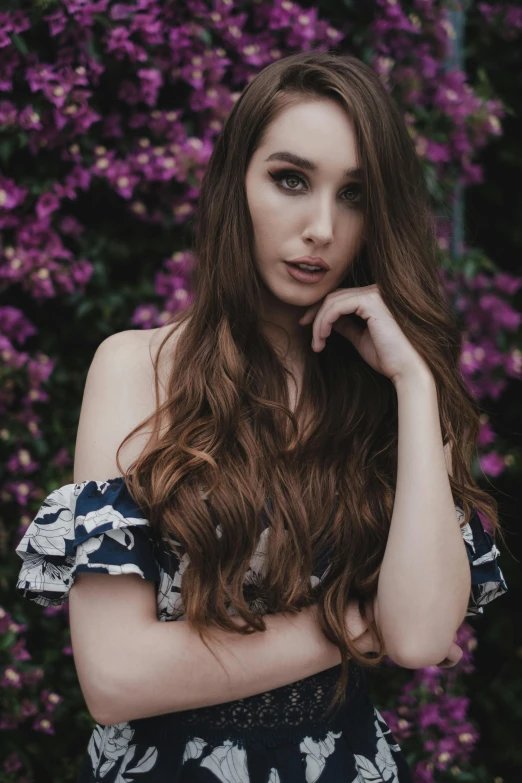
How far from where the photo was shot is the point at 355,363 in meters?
1.74

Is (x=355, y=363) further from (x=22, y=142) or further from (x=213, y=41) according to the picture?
(x=213, y=41)

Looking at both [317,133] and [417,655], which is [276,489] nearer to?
[417,655]

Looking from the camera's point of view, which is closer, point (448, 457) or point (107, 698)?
point (107, 698)

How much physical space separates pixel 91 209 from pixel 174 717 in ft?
5.31

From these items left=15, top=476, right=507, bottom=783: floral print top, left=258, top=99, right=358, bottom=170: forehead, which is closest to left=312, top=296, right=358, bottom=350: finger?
left=258, top=99, right=358, bottom=170: forehead

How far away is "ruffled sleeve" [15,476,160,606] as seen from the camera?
51.6 inches

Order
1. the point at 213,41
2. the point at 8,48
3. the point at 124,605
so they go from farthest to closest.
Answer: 1. the point at 213,41
2. the point at 8,48
3. the point at 124,605

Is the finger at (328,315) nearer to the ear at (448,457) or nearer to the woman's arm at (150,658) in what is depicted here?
the ear at (448,457)

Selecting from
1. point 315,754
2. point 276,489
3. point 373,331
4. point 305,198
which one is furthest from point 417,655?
point 305,198

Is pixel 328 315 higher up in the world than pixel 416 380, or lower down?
higher up

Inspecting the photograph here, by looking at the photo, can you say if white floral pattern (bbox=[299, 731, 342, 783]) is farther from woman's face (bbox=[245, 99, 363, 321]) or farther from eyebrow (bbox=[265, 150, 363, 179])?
eyebrow (bbox=[265, 150, 363, 179])

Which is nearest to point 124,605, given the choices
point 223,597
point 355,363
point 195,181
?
point 223,597

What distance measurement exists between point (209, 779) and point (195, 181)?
1.73m

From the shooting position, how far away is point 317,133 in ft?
4.80
